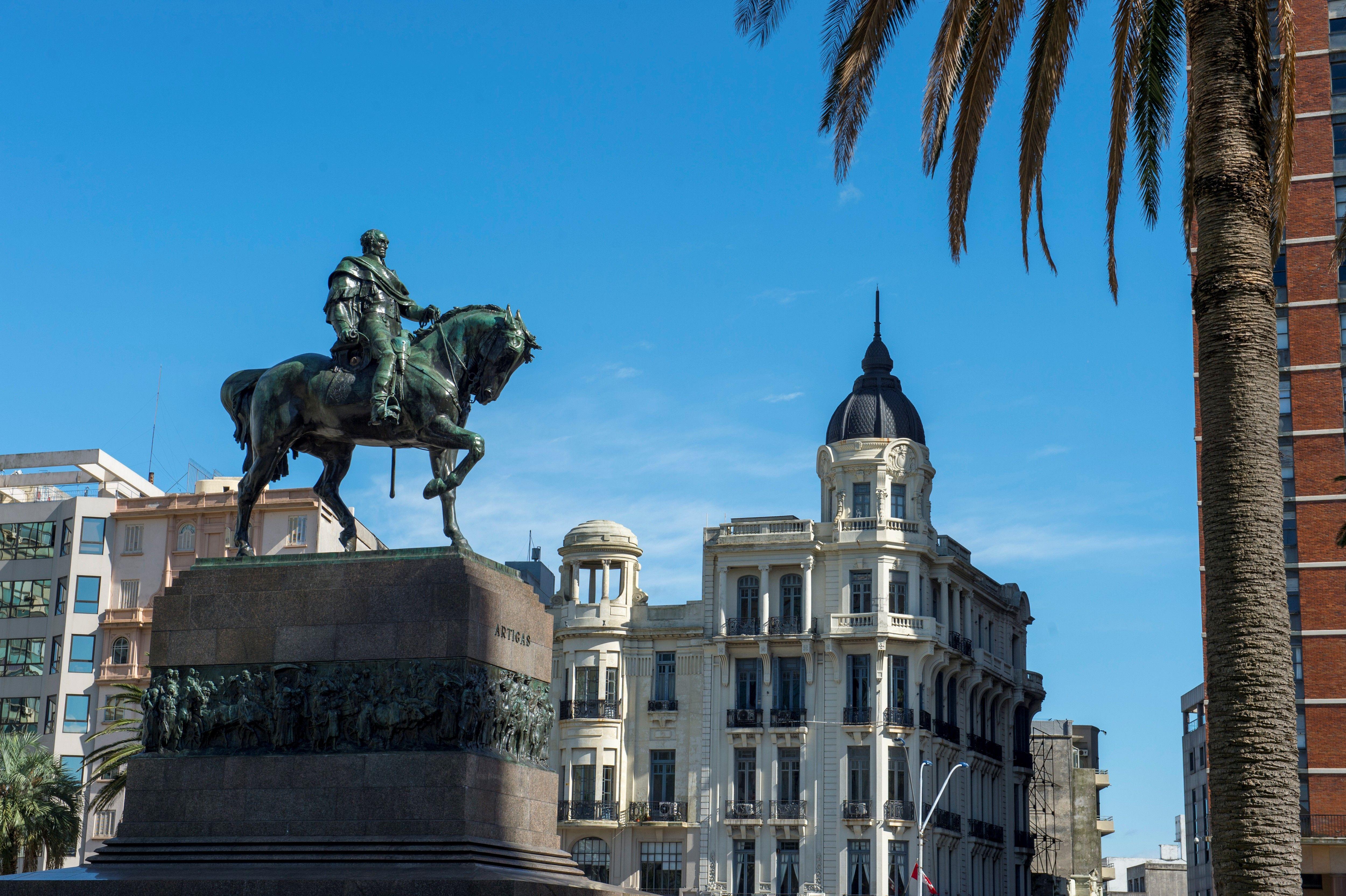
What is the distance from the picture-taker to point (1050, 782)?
97.5 metres

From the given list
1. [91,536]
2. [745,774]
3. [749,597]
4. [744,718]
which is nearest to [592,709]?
[744,718]

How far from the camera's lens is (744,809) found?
225 feet

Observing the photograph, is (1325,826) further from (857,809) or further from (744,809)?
(744,809)

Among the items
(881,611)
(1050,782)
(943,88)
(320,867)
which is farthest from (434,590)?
(1050,782)

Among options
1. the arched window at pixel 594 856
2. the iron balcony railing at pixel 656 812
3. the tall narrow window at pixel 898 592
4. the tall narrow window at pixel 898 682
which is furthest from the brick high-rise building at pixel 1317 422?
the arched window at pixel 594 856

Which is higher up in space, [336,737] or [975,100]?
[975,100]

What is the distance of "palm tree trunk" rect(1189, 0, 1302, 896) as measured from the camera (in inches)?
543

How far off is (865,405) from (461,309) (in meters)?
51.4

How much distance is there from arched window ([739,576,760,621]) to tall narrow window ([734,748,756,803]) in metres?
5.75

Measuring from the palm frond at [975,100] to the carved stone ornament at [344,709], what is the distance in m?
8.25

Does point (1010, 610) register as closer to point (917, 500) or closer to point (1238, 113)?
point (917, 500)

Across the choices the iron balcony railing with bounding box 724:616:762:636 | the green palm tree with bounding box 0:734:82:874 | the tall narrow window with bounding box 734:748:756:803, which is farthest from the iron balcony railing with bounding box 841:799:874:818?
the green palm tree with bounding box 0:734:82:874

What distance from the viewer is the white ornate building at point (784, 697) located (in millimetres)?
68125

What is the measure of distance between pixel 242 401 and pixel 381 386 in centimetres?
314
